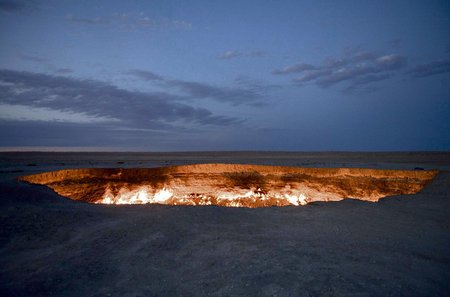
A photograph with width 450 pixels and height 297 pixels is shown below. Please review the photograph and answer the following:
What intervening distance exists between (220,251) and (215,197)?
9.87m

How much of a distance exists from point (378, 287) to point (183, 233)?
10.6ft

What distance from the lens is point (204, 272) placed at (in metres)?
3.64

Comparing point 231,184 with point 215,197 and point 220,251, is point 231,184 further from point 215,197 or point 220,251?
point 220,251

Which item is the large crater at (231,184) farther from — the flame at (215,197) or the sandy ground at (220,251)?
the sandy ground at (220,251)

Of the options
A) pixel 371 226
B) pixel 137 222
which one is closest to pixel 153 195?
pixel 137 222

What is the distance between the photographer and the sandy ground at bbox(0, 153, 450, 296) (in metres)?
3.27

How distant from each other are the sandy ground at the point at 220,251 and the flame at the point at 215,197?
5732mm

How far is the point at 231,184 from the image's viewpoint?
47.2 ft

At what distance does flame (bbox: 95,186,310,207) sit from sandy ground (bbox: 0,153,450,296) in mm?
5732

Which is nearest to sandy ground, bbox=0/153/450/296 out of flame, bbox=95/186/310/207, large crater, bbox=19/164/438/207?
large crater, bbox=19/164/438/207

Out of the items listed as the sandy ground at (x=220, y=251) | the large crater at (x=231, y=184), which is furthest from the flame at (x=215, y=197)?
the sandy ground at (x=220, y=251)

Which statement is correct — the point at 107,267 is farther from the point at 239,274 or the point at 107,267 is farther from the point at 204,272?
the point at 239,274

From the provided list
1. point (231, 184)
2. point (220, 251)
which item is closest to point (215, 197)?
point (231, 184)

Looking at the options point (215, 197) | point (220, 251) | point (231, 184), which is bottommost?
point (215, 197)
